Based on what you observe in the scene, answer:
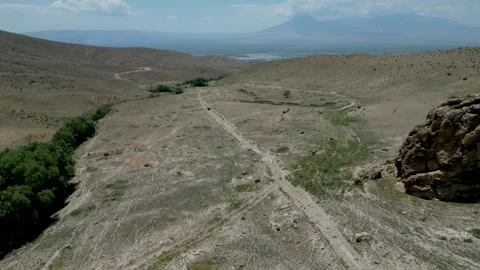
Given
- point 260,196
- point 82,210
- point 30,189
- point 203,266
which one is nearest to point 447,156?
point 260,196

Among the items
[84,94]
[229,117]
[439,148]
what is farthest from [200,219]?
[84,94]

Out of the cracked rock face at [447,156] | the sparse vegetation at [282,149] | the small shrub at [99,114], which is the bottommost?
the small shrub at [99,114]

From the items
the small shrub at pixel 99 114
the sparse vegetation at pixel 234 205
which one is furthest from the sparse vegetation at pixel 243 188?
the small shrub at pixel 99 114

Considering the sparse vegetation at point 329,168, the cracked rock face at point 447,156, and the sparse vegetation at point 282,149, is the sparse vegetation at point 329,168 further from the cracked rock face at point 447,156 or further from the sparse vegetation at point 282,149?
the cracked rock face at point 447,156

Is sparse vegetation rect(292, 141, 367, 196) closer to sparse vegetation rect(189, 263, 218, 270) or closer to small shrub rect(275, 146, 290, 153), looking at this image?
small shrub rect(275, 146, 290, 153)

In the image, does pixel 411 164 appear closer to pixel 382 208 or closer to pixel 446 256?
pixel 382 208

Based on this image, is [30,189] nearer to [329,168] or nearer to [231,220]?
[231,220]

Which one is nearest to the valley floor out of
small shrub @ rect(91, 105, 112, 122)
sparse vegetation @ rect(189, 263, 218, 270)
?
sparse vegetation @ rect(189, 263, 218, 270)
